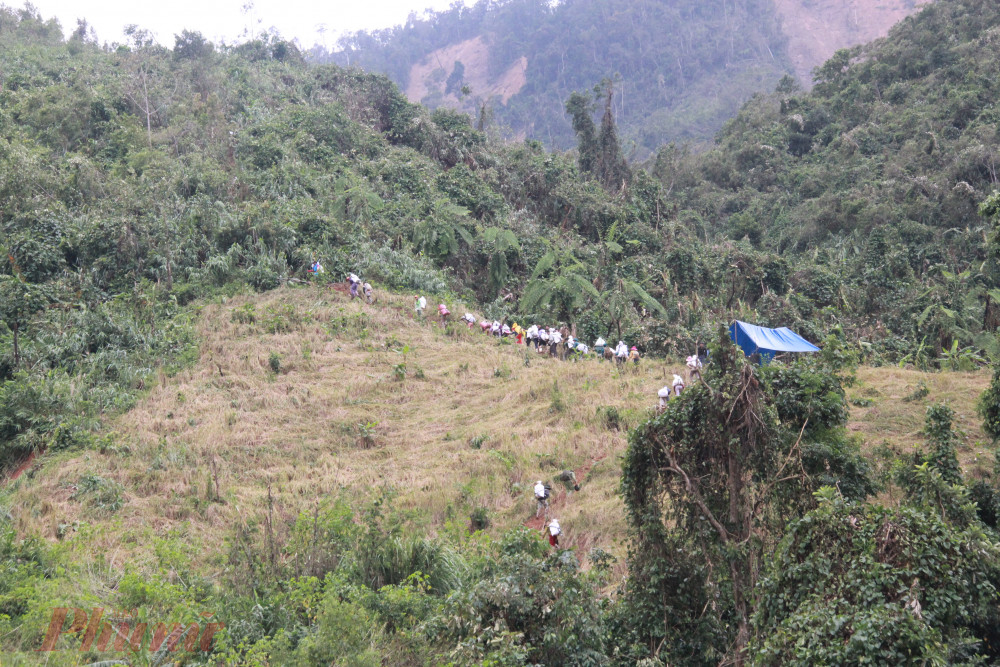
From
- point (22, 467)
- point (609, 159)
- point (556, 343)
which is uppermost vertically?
point (609, 159)

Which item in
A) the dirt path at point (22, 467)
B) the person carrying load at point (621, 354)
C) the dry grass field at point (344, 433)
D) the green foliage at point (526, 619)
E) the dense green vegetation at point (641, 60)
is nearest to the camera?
the green foliage at point (526, 619)

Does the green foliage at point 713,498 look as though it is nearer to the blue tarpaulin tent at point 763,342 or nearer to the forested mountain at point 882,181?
the blue tarpaulin tent at point 763,342

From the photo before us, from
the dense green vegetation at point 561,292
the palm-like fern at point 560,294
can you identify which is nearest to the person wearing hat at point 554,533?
the dense green vegetation at point 561,292

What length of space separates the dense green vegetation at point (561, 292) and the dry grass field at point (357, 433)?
57 cm

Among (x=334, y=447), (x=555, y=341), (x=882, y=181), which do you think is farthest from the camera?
(x=882, y=181)

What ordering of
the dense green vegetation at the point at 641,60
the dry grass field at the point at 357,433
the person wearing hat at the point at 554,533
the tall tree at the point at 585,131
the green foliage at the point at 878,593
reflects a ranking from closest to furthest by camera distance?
the green foliage at the point at 878,593 < the person wearing hat at the point at 554,533 < the dry grass field at the point at 357,433 < the tall tree at the point at 585,131 < the dense green vegetation at the point at 641,60

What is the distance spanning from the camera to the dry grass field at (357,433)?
398 inches

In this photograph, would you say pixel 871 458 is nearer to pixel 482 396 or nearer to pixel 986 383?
pixel 986 383

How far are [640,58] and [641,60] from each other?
0.26 metres

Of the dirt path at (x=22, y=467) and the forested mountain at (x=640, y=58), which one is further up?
the forested mountain at (x=640, y=58)

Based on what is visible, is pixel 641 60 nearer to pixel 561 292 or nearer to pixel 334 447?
pixel 561 292

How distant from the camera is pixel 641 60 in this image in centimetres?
6425

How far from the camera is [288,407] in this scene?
13672 millimetres

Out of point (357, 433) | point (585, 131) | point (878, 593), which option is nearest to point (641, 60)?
point (585, 131)
